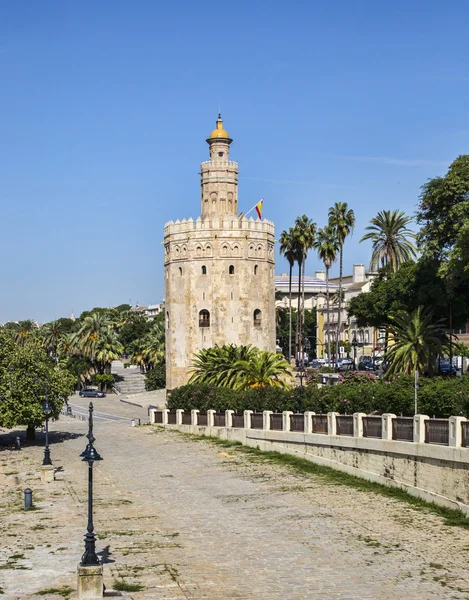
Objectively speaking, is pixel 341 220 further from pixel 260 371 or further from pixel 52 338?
pixel 52 338

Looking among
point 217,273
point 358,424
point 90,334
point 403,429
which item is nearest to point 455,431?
point 403,429

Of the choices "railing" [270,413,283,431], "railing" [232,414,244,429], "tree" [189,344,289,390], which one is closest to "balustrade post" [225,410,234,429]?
"railing" [232,414,244,429]

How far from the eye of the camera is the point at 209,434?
51844 mm

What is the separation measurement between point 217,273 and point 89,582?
2133 inches

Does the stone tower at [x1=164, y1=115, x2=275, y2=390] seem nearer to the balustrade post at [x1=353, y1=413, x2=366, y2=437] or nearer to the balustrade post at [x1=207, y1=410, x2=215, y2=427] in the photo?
the balustrade post at [x1=207, y1=410, x2=215, y2=427]

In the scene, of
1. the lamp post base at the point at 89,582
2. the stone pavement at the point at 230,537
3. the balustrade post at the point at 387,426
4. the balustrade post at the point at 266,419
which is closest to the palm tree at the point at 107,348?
the balustrade post at the point at 266,419

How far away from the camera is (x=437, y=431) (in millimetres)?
30422

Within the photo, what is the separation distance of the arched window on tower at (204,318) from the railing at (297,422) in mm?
31845

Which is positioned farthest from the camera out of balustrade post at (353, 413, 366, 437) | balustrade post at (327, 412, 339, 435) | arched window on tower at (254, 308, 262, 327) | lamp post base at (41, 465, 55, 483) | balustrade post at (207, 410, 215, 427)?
arched window on tower at (254, 308, 262, 327)

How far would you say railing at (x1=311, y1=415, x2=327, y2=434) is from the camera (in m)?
39.1

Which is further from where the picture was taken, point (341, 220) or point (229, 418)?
point (341, 220)

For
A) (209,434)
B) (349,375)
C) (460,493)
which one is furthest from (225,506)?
(209,434)

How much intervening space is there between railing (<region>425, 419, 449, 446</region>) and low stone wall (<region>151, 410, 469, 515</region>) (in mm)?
198

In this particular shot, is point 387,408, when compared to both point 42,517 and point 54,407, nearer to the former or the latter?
point 42,517
